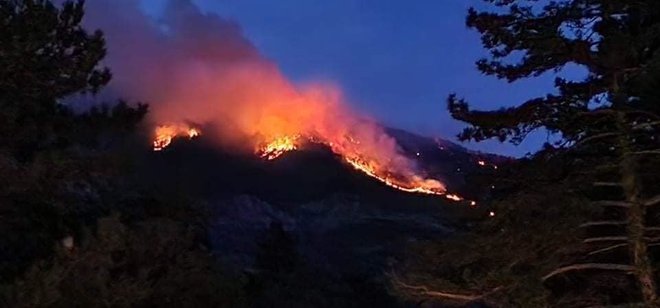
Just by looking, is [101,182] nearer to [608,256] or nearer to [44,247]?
[44,247]

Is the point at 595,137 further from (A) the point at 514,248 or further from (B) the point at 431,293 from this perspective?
(B) the point at 431,293

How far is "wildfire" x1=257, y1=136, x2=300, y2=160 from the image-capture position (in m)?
78.4

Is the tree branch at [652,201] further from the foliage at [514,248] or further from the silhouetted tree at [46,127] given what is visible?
the silhouetted tree at [46,127]

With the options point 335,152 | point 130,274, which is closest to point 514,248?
point 130,274

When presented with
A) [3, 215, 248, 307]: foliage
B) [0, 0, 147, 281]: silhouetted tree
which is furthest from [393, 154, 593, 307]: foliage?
[0, 0, 147, 281]: silhouetted tree

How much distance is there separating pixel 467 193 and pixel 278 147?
223ft

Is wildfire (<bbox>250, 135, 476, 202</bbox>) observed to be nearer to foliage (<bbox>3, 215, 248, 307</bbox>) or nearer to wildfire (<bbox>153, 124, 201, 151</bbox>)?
wildfire (<bbox>153, 124, 201, 151</bbox>)

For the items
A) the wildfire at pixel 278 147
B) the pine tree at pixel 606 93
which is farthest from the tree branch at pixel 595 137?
the wildfire at pixel 278 147

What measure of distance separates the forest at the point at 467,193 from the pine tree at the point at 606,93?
0.9 inches

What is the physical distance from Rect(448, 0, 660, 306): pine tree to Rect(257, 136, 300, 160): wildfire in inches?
2624

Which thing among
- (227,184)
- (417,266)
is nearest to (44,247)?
(417,266)

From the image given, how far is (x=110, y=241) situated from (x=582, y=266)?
630cm

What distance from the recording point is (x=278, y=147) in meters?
80.4

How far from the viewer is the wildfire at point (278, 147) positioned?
78.4 m
